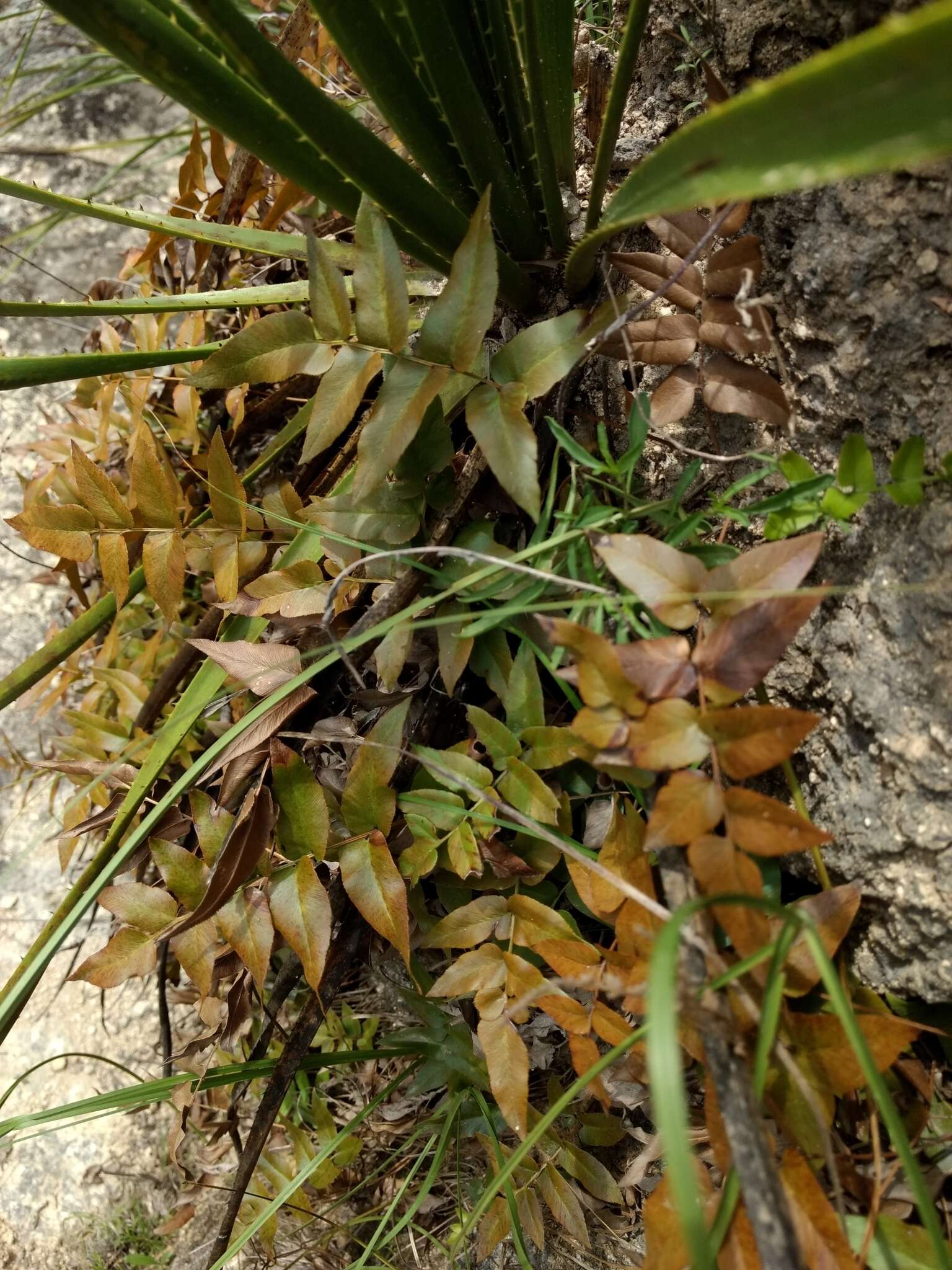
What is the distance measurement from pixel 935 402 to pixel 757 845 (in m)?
0.40

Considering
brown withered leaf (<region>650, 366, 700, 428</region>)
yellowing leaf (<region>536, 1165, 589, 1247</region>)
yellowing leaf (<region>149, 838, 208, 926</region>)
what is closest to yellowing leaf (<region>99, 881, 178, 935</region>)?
A: yellowing leaf (<region>149, 838, 208, 926</region>)

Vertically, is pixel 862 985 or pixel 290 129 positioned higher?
pixel 290 129

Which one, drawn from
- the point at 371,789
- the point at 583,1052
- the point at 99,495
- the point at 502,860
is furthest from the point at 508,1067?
the point at 99,495

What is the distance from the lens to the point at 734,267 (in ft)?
2.33

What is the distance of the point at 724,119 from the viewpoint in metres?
0.41

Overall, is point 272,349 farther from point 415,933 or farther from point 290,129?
point 415,933

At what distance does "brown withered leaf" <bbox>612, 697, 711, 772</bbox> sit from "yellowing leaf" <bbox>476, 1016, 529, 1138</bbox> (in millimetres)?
317

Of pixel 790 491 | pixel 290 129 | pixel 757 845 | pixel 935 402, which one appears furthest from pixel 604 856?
pixel 290 129

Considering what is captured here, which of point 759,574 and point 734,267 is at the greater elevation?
point 734,267

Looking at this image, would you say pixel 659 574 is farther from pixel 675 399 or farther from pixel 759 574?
pixel 675 399

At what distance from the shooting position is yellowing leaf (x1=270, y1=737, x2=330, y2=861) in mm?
811

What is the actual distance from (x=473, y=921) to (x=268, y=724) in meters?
0.29

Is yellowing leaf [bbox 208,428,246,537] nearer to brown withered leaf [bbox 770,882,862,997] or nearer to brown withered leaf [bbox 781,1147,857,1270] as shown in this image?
brown withered leaf [bbox 770,882,862,997]

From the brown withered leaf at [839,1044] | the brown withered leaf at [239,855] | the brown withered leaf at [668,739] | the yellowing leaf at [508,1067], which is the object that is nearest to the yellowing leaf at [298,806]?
the brown withered leaf at [239,855]
